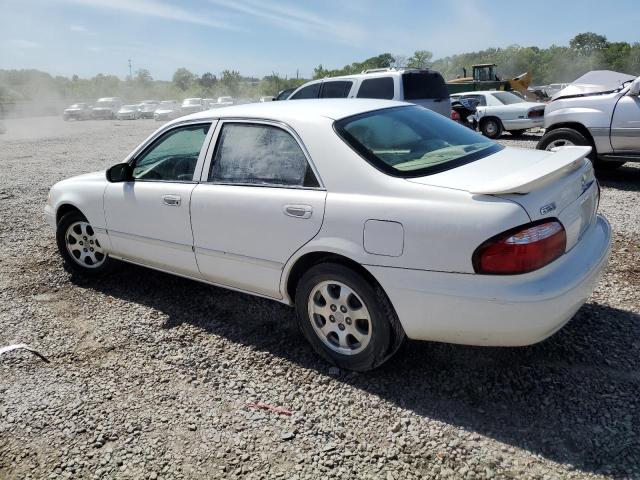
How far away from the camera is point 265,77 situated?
218 feet

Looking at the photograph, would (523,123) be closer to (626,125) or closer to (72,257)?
(626,125)

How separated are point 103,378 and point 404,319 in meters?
1.97

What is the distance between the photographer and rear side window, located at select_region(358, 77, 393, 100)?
9672mm

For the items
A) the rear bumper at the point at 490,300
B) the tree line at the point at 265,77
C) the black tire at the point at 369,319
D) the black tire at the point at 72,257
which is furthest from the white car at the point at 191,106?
the rear bumper at the point at 490,300

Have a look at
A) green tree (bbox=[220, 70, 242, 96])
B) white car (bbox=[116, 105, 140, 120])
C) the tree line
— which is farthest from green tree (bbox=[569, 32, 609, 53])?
white car (bbox=[116, 105, 140, 120])

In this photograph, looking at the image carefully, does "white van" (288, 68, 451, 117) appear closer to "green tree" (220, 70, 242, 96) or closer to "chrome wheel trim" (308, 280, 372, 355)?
"chrome wheel trim" (308, 280, 372, 355)

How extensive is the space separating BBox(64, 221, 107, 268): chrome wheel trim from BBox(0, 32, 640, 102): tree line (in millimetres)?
59895

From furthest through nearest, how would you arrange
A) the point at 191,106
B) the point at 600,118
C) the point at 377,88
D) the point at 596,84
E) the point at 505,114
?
the point at 191,106, the point at 505,114, the point at 377,88, the point at 596,84, the point at 600,118

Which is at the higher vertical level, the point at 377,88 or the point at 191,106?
the point at 377,88

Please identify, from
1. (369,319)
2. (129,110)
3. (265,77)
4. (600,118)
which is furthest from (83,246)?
(265,77)

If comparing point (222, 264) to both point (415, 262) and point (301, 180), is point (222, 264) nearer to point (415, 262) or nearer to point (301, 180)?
point (301, 180)

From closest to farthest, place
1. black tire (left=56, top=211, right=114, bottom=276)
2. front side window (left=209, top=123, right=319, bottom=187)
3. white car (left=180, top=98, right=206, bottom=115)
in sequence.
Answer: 1. front side window (left=209, top=123, right=319, bottom=187)
2. black tire (left=56, top=211, right=114, bottom=276)
3. white car (left=180, top=98, right=206, bottom=115)

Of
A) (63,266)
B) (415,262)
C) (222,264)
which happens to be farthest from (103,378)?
(63,266)

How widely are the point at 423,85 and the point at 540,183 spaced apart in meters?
7.90
